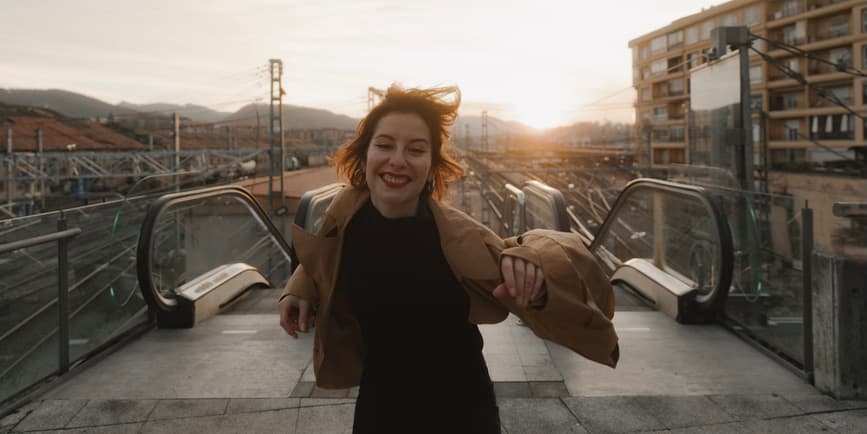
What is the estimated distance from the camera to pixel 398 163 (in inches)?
73.7

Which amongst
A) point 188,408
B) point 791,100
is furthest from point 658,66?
point 188,408

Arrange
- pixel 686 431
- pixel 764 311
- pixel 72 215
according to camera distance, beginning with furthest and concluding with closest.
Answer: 1. pixel 764 311
2. pixel 72 215
3. pixel 686 431

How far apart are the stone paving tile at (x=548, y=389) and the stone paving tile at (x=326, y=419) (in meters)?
1.12

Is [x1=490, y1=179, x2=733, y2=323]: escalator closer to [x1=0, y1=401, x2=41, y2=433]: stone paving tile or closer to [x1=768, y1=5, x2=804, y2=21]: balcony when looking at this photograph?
[x1=0, y1=401, x2=41, y2=433]: stone paving tile

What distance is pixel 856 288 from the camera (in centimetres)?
369

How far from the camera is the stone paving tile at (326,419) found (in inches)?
132

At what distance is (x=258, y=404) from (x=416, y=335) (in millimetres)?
2205

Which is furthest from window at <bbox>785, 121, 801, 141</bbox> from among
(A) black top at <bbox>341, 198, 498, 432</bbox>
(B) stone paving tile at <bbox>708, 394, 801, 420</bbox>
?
(A) black top at <bbox>341, 198, 498, 432</bbox>

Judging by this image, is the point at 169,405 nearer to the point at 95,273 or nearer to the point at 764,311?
the point at 95,273

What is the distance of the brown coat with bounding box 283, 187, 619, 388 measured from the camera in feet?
4.65

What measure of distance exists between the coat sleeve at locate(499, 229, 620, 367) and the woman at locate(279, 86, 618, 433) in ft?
0.67

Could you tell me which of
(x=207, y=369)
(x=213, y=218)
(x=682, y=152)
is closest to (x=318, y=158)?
(x=682, y=152)

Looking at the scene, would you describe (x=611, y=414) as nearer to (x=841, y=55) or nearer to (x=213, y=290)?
(x=213, y=290)

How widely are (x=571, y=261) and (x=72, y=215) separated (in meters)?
4.49
